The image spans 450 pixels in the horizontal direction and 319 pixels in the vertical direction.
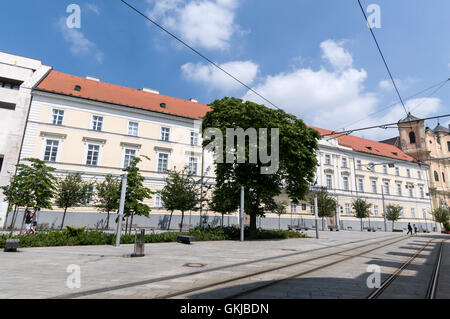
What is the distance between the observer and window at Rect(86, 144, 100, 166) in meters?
28.7

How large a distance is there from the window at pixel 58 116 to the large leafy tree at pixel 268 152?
17.0 m

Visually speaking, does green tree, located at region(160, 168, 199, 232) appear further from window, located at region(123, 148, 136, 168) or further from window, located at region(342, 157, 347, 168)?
window, located at region(342, 157, 347, 168)

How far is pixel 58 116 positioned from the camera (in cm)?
2825

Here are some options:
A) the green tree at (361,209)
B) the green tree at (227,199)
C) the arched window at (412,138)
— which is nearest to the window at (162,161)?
the green tree at (227,199)

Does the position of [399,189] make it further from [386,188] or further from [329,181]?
[329,181]

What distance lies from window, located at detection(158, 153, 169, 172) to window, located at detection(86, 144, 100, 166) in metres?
6.65

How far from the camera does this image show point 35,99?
27406 millimetres

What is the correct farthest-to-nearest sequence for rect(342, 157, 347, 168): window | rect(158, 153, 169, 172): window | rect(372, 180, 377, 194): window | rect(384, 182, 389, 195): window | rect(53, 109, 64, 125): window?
rect(384, 182, 389, 195): window
rect(372, 180, 377, 194): window
rect(342, 157, 347, 168): window
rect(158, 153, 169, 172): window
rect(53, 109, 64, 125): window

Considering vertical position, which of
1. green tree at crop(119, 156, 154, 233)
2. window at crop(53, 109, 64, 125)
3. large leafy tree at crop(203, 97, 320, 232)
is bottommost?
green tree at crop(119, 156, 154, 233)

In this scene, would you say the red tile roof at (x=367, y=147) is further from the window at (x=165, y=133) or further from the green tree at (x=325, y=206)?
the window at (x=165, y=133)

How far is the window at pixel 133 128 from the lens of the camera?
31.5m

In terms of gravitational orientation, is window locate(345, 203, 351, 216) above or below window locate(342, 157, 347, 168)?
below

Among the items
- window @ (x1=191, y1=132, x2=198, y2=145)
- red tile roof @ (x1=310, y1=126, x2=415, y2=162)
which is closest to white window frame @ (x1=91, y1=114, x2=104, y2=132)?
window @ (x1=191, y1=132, x2=198, y2=145)

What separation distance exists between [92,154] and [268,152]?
19.7m
